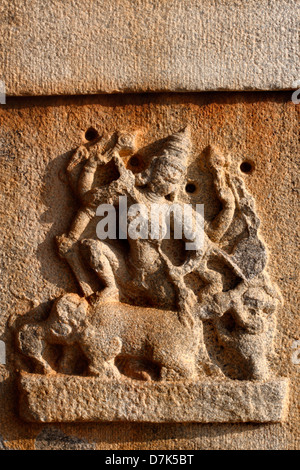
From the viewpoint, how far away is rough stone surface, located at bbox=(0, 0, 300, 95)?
273 centimetres

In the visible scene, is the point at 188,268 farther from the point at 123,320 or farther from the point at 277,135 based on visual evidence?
the point at 277,135

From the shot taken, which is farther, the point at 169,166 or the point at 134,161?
the point at 134,161

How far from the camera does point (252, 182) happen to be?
2770mm

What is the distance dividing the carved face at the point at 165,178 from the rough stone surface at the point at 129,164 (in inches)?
4.3

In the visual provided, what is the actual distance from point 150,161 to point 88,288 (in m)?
0.68

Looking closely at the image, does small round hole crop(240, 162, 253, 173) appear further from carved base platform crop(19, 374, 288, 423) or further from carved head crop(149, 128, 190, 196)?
carved base platform crop(19, 374, 288, 423)

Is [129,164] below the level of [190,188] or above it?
above

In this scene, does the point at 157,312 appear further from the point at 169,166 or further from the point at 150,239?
the point at 169,166

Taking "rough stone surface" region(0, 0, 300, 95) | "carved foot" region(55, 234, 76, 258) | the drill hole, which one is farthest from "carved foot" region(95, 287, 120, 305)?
"rough stone surface" region(0, 0, 300, 95)

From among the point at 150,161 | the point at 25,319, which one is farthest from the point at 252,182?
the point at 25,319

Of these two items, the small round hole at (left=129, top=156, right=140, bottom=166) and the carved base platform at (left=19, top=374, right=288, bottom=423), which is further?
the small round hole at (left=129, top=156, right=140, bottom=166)

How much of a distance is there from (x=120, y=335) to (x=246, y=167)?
104 centimetres

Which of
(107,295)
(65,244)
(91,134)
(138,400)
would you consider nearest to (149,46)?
(91,134)

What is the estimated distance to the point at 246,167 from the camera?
9.19ft
